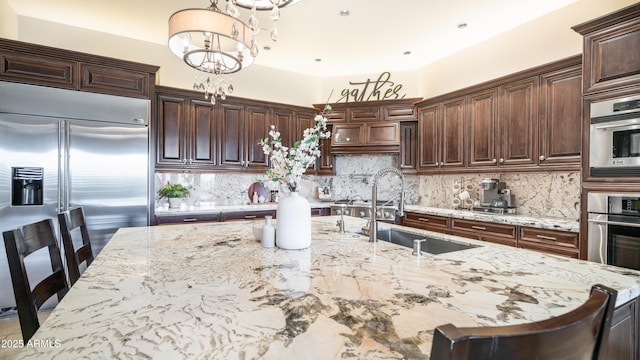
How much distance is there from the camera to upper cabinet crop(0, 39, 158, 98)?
2777 millimetres

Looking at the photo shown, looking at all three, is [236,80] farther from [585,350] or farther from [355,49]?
[585,350]

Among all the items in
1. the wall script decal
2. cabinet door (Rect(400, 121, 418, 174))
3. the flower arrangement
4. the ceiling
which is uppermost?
the ceiling

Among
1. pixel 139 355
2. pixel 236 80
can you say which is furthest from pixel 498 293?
pixel 236 80

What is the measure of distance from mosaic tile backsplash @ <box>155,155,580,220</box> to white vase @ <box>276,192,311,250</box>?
123 cm

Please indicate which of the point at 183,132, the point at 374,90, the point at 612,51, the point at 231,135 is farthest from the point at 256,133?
the point at 612,51

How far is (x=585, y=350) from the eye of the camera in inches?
18.7

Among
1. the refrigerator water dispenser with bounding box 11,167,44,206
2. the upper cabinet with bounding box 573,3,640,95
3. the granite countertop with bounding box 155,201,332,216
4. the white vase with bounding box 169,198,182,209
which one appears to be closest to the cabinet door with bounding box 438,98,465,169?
the upper cabinet with bounding box 573,3,640,95

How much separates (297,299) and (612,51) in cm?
291

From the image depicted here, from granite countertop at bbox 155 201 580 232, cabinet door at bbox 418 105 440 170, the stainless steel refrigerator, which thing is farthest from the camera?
cabinet door at bbox 418 105 440 170

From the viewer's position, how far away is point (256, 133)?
4172mm

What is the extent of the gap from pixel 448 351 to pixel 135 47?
4573mm

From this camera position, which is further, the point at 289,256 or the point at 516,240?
the point at 516,240

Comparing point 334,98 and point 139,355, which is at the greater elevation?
point 334,98

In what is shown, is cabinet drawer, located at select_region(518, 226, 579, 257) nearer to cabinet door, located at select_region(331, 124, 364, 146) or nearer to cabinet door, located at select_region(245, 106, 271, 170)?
cabinet door, located at select_region(331, 124, 364, 146)
